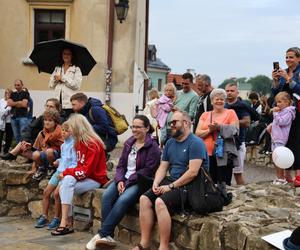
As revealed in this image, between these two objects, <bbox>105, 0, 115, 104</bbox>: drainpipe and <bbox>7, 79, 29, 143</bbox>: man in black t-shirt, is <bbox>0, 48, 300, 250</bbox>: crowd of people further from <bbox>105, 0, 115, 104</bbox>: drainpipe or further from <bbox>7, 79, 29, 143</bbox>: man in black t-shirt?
<bbox>105, 0, 115, 104</bbox>: drainpipe

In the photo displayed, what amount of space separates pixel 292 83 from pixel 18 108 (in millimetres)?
6724

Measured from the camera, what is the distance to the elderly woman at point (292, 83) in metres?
6.58

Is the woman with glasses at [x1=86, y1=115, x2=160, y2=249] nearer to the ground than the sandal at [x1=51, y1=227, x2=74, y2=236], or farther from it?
farther from it

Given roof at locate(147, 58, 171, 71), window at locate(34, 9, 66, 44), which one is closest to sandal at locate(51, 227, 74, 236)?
window at locate(34, 9, 66, 44)

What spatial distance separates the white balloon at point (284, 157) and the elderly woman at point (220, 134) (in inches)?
19.0

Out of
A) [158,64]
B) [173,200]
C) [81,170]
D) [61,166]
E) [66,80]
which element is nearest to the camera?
[173,200]

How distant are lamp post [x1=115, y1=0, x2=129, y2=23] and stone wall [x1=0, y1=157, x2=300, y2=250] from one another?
7709mm

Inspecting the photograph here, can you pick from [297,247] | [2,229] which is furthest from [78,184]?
[297,247]

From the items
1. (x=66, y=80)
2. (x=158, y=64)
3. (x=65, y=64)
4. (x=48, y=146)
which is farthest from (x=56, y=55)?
(x=158, y=64)

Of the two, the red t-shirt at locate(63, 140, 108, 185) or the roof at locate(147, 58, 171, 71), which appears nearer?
the red t-shirt at locate(63, 140, 108, 185)

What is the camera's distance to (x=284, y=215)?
534 cm

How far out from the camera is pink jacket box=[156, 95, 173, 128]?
28.4ft

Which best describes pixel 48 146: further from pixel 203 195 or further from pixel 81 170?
pixel 203 195

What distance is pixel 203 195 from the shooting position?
17.7 feet
